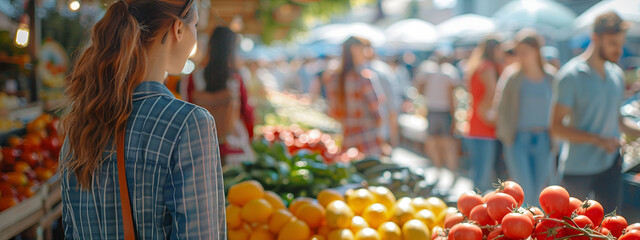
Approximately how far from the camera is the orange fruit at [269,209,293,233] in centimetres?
233

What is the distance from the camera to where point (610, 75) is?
3686mm

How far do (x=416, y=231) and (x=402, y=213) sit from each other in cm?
17

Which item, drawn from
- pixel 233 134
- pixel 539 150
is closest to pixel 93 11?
pixel 233 134

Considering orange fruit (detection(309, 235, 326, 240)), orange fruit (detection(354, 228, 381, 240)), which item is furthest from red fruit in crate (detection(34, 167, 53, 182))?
orange fruit (detection(354, 228, 381, 240))

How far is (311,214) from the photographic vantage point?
7.74 ft

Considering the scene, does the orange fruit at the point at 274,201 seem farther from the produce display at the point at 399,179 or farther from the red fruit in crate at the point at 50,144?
the red fruit in crate at the point at 50,144

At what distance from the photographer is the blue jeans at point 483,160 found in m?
5.77

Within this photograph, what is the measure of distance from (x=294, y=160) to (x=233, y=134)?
933 mm

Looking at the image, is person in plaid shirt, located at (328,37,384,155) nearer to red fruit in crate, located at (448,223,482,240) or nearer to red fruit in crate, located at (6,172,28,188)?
red fruit in crate, located at (6,172,28,188)

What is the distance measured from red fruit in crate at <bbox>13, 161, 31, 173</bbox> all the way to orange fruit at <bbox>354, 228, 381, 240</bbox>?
271 cm

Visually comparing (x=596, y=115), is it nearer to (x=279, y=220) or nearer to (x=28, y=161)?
(x=279, y=220)

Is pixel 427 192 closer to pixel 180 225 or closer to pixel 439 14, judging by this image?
pixel 180 225

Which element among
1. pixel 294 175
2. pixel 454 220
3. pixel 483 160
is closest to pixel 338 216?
pixel 454 220

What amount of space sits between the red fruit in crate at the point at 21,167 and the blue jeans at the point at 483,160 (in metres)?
4.36
